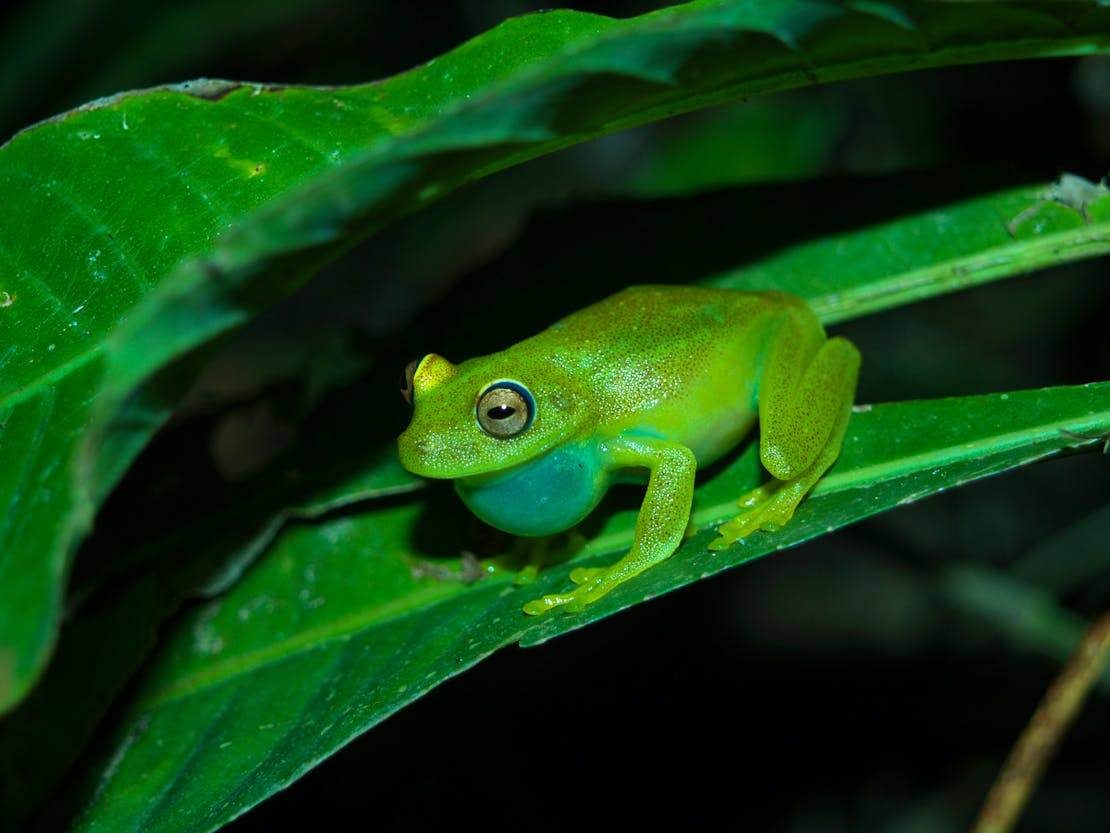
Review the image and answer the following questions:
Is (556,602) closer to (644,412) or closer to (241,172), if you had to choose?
(644,412)

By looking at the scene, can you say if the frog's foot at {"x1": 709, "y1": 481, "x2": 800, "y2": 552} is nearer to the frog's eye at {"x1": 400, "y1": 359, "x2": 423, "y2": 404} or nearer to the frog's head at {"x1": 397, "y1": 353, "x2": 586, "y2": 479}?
the frog's head at {"x1": 397, "y1": 353, "x2": 586, "y2": 479}

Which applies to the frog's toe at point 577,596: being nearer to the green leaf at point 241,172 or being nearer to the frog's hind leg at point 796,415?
the frog's hind leg at point 796,415

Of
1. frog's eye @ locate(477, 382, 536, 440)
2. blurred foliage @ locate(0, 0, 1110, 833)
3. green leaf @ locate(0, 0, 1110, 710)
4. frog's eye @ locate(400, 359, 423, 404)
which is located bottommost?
blurred foliage @ locate(0, 0, 1110, 833)

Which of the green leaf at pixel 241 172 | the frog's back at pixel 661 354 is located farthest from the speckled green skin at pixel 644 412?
the green leaf at pixel 241 172

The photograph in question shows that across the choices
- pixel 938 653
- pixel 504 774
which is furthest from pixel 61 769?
pixel 938 653

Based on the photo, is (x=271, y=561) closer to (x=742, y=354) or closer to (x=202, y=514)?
(x=202, y=514)

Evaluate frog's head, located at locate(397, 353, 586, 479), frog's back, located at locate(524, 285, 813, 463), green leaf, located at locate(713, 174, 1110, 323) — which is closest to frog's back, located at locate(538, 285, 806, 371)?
frog's back, located at locate(524, 285, 813, 463)
